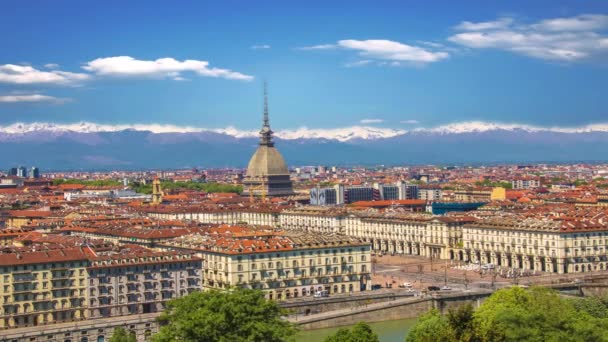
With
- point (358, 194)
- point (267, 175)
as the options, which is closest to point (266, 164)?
→ point (267, 175)

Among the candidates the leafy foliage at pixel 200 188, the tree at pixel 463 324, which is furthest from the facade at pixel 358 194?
the tree at pixel 463 324

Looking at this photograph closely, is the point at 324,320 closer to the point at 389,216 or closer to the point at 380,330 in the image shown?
the point at 380,330

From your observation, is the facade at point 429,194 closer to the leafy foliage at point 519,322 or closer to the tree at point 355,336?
the leafy foliage at point 519,322

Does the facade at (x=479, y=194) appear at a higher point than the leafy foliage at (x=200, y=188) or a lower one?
lower

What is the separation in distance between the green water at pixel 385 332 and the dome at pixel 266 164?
97.6 meters

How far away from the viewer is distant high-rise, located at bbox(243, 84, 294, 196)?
15588cm

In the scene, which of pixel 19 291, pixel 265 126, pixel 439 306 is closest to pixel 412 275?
pixel 439 306


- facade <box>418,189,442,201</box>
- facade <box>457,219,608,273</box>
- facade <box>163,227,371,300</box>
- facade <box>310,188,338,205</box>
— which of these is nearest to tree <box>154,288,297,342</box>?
facade <box>163,227,371,300</box>

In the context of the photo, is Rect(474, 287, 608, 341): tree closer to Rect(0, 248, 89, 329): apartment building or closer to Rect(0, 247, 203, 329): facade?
Rect(0, 247, 203, 329): facade

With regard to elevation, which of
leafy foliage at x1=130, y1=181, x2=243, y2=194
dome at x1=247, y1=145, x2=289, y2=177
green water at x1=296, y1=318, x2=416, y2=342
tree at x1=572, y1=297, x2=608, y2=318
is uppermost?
dome at x1=247, y1=145, x2=289, y2=177

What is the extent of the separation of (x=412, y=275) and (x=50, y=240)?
1109 inches

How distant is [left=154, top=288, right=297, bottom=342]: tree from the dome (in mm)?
114749

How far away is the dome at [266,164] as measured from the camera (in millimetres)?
156800

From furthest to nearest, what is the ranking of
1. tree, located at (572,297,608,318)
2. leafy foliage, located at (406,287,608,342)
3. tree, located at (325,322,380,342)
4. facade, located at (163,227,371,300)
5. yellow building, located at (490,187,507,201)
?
yellow building, located at (490,187,507,201) → facade, located at (163,227,371,300) → tree, located at (572,297,608,318) → tree, located at (325,322,380,342) → leafy foliage, located at (406,287,608,342)
